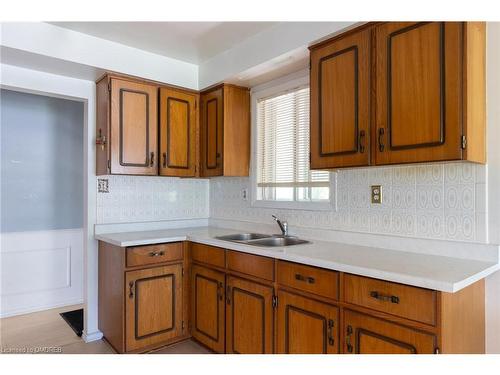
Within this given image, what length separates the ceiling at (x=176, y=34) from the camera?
2408mm

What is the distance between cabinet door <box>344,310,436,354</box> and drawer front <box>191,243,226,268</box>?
3.34 ft

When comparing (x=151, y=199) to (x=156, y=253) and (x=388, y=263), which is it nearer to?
Result: (x=156, y=253)

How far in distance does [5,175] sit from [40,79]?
4.19ft

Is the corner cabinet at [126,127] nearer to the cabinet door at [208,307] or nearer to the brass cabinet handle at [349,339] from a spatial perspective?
the cabinet door at [208,307]

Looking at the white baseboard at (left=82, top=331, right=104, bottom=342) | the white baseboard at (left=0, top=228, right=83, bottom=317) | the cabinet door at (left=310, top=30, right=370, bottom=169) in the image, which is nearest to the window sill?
the cabinet door at (left=310, top=30, right=370, bottom=169)

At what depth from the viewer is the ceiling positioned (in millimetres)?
2408

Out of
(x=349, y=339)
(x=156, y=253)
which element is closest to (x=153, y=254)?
(x=156, y=253)

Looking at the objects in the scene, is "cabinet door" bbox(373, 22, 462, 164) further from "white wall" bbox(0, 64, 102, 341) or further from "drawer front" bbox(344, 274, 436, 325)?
"white wall" bbox(0, 64, 102, 341)

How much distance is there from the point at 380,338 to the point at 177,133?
226cm

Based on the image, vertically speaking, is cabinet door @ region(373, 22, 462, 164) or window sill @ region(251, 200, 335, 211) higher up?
cabinet door @ region(373, 22, 462, 164)

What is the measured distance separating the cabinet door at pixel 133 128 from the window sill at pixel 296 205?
946 mm

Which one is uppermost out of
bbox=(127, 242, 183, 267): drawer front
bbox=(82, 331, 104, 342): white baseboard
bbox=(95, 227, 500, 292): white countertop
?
bbox=(95, 227, 500, 292): white countertop

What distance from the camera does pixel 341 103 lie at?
6.53 ft
